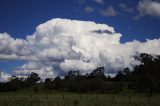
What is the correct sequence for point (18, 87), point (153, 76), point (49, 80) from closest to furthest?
point (153, 76) → point (49, 80) → point (18, 87)

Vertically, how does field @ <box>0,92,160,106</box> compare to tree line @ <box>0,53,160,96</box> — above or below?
below

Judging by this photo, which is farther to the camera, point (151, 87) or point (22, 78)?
point (22, 78)

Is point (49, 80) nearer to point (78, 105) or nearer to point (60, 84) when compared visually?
point (60, 84)

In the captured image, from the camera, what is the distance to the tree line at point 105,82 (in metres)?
97.7

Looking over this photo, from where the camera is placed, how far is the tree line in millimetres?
97688

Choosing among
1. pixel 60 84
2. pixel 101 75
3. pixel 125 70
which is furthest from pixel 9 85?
pixel 125 70

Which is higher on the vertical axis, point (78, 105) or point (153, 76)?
point (153, 76)

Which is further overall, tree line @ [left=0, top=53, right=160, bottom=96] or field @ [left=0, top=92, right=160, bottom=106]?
tree line @ [left=0, top=53, right=160, bottom=96]

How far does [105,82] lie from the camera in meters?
145

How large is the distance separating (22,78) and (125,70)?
201 ft

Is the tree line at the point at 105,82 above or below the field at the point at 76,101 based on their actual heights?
above

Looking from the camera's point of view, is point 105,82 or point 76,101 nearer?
point 76,101

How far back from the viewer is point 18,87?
178 meters

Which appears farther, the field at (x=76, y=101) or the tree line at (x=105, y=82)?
the tree line at (x=105, y=82)
